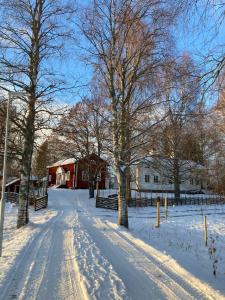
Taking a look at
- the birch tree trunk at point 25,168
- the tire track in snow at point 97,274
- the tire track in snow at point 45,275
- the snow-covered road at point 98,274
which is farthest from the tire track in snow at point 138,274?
the birch tree trunk at point 25,168

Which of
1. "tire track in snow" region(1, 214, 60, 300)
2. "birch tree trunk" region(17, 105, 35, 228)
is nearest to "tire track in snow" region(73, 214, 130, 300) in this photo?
"tire track in snow" region(1, 214, 60, 300)

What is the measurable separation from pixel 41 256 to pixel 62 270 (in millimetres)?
1701

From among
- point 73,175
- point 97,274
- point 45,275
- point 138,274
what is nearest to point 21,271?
point 45,275

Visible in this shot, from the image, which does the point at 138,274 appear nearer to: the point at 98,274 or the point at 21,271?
the point at 98,274

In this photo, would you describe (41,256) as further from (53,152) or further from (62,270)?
(53,152)

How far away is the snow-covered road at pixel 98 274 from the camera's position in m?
6.46

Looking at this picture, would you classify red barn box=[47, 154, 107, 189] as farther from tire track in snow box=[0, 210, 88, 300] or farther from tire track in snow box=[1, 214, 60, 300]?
tire track in snow box=[0, 210, 88, 300]

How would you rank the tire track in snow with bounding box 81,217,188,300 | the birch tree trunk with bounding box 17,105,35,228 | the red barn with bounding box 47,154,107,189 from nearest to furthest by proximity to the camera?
the tire track in snow with bounding box 81,217,188,300
the birch tree trunk with bounding box 17,105,35,228
the red barn with bounding box 47,154,107,189

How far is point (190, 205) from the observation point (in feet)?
132

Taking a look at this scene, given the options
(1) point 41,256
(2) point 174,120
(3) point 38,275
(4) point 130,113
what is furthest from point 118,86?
(3) point 38,275

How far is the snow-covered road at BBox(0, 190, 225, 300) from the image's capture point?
6.46 meters

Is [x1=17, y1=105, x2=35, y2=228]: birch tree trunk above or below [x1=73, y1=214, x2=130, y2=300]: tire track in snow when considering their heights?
above

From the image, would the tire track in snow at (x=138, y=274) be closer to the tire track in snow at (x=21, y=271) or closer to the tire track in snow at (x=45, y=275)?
the tire track in snow at (x=45, y=275)

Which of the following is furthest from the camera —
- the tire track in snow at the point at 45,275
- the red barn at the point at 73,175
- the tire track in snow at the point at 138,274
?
the red barn at the point at 73,175
